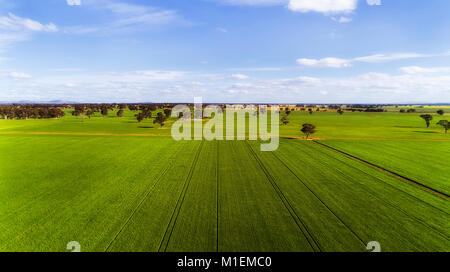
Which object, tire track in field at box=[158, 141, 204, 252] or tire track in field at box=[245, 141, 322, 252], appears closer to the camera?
tire track in field at box=[158, 141, 204, 252]

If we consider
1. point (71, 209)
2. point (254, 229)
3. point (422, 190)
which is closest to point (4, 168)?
point (71, 209)

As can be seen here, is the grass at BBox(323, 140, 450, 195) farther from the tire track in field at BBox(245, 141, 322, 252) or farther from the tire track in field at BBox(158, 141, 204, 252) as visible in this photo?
the tire track in field at BBox(158, 141, 204, 252)

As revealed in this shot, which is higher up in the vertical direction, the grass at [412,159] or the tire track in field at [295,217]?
the grass at [412,159]

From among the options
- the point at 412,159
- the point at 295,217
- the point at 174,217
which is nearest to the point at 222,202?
the point at 174,217

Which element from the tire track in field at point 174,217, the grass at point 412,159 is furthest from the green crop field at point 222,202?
the grass at point 412,159

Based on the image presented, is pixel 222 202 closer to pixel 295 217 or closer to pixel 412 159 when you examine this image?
pixel 295 217

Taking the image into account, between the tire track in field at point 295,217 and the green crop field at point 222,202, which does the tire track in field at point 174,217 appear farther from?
the tire track in field at point 295,217

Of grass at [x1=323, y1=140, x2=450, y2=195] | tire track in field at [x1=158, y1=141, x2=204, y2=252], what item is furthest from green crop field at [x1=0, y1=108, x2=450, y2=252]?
grass at [x1=323, y1=140, x2=450, y2=195]

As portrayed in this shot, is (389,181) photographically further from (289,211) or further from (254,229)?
(254,229)
